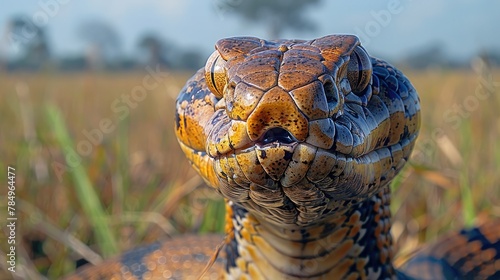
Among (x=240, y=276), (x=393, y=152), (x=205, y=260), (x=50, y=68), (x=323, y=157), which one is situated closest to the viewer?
(x=323, y=157)

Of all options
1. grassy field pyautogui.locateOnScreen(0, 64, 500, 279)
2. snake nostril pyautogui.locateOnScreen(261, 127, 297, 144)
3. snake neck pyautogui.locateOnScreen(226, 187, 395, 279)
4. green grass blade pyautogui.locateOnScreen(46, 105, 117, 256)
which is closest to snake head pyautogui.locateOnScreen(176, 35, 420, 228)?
snake nostril pyautogui.locateOnScreen(261, 127, 297, 144)

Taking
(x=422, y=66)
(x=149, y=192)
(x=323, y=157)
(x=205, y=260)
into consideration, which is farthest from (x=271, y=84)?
(x=422, y=66)

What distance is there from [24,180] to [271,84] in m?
2.90

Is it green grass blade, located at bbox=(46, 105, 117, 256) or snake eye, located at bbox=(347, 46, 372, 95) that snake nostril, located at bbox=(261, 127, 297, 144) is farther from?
green grass blade, located at bbox=(46, 105, 117, 256)

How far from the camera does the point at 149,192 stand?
153 inches

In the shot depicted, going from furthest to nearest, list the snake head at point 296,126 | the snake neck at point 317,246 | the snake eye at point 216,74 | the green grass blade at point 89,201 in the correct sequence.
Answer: the green grass blade at point 89,201 → the snake neck at point 317,246 → the snake eye at point 216,74 → the snake head at point 296,126

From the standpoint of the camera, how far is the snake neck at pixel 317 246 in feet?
5.99

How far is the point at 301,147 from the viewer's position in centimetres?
132

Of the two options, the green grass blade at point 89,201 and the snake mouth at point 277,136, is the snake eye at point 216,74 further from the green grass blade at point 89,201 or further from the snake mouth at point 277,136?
the green grass blade at point 89,201

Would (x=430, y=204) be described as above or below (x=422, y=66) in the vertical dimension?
below

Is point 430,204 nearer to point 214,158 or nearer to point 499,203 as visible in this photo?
point 499,203

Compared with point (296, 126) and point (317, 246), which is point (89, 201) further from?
point (296, 126)

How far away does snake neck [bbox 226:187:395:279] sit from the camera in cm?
183

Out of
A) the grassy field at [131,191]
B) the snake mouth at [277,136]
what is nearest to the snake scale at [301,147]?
the snake mouth at [277,136]
